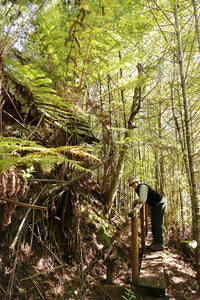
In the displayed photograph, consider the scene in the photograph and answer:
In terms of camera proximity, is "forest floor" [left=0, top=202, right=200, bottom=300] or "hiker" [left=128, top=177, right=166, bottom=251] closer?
"forest floor" [left=0, top=202, right=200, bottom=300]

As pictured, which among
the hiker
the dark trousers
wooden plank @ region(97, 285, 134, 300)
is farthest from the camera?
the dark trousers

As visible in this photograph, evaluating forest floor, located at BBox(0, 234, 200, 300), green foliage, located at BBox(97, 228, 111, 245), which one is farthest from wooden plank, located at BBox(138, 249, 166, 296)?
green foliage, located at BBox(97, 228, 111, 245)

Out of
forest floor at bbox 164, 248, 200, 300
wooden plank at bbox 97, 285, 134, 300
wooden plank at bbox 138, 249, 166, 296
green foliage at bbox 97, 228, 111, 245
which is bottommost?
forest floor at bbox 164, 248, 200, 300

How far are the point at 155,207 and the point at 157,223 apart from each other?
1.18ft

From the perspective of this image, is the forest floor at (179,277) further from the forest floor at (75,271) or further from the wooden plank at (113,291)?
the wooden plank at (113,291)

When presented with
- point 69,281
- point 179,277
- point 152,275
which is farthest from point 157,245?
point 69,281

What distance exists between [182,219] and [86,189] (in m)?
3.26

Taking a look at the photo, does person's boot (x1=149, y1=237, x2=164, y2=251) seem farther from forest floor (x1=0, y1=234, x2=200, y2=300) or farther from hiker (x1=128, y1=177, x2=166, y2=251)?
forest floor (x1=0, y1=234, x2=200, y2=300)

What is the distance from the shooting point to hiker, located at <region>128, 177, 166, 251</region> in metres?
4.20

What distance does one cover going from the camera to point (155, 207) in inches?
179

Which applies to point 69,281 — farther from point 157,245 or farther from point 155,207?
point 155,207

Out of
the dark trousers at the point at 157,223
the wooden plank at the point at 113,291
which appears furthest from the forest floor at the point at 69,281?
the dark trousers at the point at 157,223

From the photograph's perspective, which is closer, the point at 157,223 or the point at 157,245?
the point at 157,245

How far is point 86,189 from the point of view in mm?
4496
